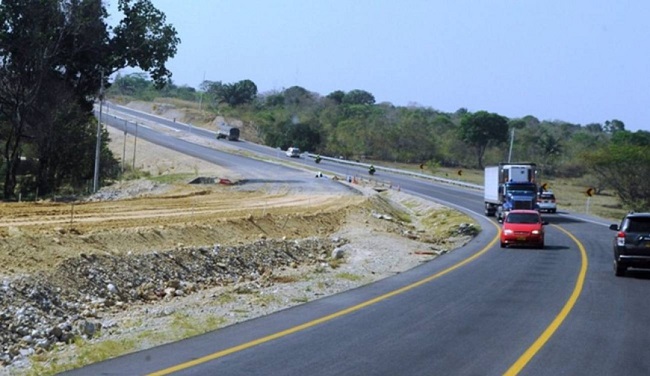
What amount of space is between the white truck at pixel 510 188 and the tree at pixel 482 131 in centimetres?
8132

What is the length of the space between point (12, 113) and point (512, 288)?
138 feet

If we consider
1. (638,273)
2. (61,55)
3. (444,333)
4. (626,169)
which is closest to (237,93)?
(626,169)

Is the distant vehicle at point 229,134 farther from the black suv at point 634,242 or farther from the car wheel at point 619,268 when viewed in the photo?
the black suv at point 634,242

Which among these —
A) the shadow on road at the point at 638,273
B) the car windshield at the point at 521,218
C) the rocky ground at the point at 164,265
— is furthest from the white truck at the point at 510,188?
the shadow on road at the point at 638,273

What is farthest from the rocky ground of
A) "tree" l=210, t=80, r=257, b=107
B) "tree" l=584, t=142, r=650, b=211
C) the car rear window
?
"tree" l=210, t=80, r=257, b=107

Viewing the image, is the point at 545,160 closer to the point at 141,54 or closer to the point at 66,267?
the point at 141,54

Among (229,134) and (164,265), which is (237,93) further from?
(164,265)

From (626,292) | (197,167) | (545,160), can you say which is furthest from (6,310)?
(545,160)

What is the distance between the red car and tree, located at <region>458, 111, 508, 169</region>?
10290cm

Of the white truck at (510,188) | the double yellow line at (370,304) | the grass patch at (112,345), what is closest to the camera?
the double yellow line at (370,304)

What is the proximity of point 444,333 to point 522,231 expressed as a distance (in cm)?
2388

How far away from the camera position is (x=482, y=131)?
14350 cm

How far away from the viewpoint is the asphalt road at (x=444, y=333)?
503 inches

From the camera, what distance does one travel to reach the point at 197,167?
81.3 meters
